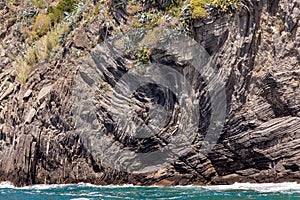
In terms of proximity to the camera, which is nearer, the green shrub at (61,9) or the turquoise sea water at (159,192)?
the turquoise sea water at (159,192)

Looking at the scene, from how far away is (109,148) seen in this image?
2678 centimetres

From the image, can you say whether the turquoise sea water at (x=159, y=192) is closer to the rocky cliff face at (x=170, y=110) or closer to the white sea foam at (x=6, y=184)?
the rocky cliff face at (x=170, y=110)

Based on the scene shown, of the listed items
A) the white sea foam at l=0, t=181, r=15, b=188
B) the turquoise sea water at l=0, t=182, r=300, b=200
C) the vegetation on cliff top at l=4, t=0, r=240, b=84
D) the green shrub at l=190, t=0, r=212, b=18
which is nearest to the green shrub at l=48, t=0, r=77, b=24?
the vegetation on cliff top at l=4, t=0, r=240, b=84

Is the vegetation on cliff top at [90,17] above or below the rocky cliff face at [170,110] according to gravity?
above

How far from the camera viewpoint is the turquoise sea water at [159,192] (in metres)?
19.6

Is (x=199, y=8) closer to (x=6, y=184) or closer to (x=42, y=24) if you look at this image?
(x=6, y=184)

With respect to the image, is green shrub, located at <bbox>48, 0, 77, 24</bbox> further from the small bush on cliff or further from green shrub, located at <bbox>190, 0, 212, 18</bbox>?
green shrub, located at <bbox>190, 0, 212, 18</bbox>

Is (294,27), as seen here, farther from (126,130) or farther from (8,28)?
(8,28)

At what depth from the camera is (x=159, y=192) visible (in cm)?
2225

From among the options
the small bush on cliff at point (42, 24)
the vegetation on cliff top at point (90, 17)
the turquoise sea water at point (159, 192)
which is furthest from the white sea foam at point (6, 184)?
the small bush on cliff at point (42, 24)

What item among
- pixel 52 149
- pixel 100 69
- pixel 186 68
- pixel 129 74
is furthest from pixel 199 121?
pixel 52 149

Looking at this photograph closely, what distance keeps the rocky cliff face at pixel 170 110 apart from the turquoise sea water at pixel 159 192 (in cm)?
124

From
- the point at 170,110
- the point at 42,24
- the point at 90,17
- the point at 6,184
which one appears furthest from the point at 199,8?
the point at 42,24

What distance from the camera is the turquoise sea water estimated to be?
64.4 feet
